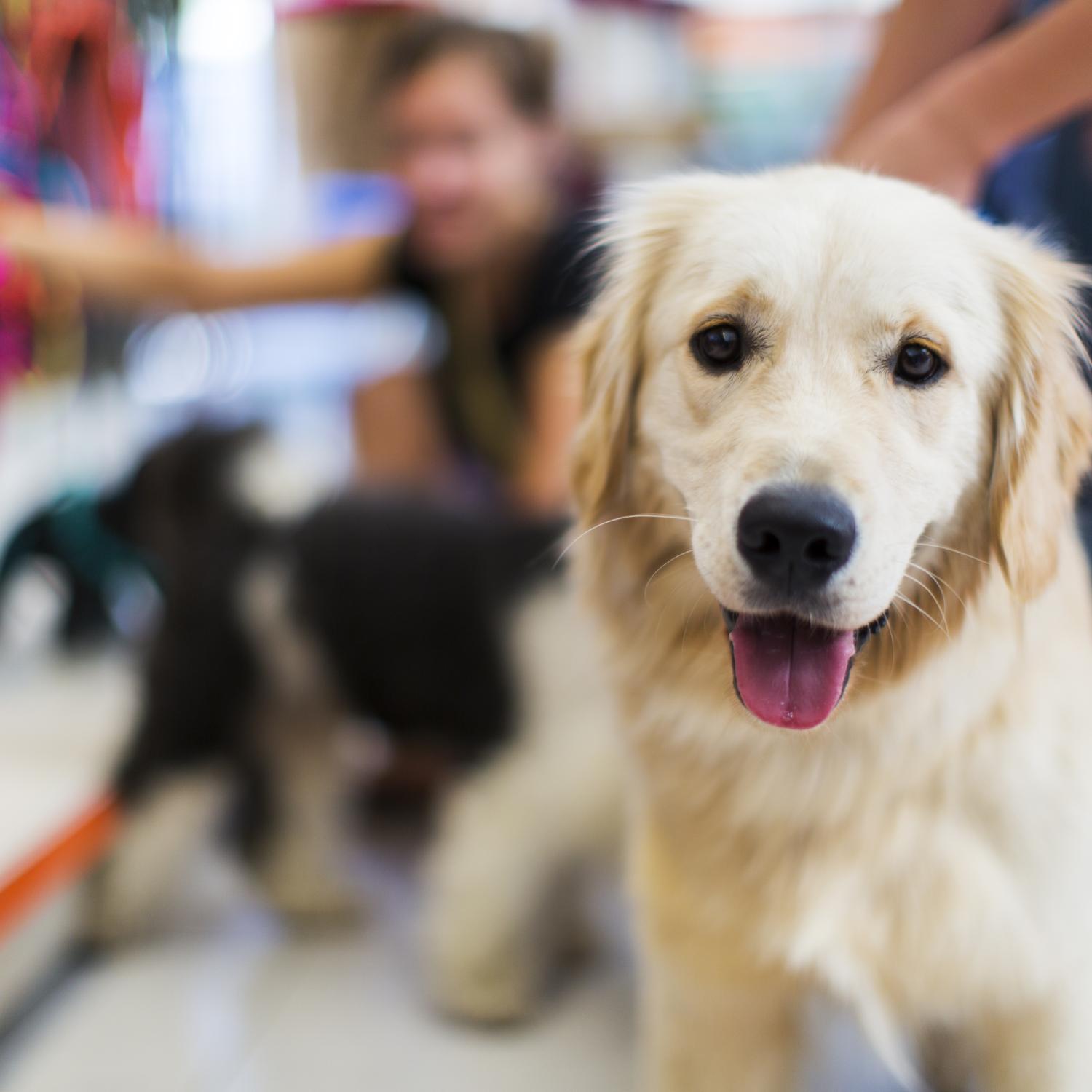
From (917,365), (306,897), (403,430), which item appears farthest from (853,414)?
(403,430)

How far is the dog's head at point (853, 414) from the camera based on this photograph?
0.64 metres

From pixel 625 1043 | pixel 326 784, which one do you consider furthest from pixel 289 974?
pixel 625 1043

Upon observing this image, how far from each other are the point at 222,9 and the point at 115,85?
3.40ft

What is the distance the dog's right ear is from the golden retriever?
0.08 ft

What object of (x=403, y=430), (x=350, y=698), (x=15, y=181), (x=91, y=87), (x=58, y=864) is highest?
(x=91, y=87)

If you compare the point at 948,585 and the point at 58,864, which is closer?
the point at 948,585

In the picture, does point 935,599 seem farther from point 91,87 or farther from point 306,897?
point 91,87

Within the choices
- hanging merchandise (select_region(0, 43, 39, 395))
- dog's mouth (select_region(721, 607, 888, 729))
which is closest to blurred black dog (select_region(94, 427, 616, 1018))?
hanging merchandise (select_region(0, 43, 39, 395))

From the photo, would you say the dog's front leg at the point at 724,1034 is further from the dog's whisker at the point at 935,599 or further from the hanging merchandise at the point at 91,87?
the hanging merchandise at the point at 91,87

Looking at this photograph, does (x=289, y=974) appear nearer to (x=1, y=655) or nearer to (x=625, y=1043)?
(x=625, y=1043)

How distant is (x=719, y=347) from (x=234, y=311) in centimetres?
153

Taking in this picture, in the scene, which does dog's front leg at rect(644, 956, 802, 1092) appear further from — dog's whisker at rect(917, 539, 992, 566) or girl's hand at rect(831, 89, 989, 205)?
girl's hand at rect(831, 89, 989, 205)

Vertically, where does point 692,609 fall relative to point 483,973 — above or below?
above

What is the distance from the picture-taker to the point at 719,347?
0.76m
